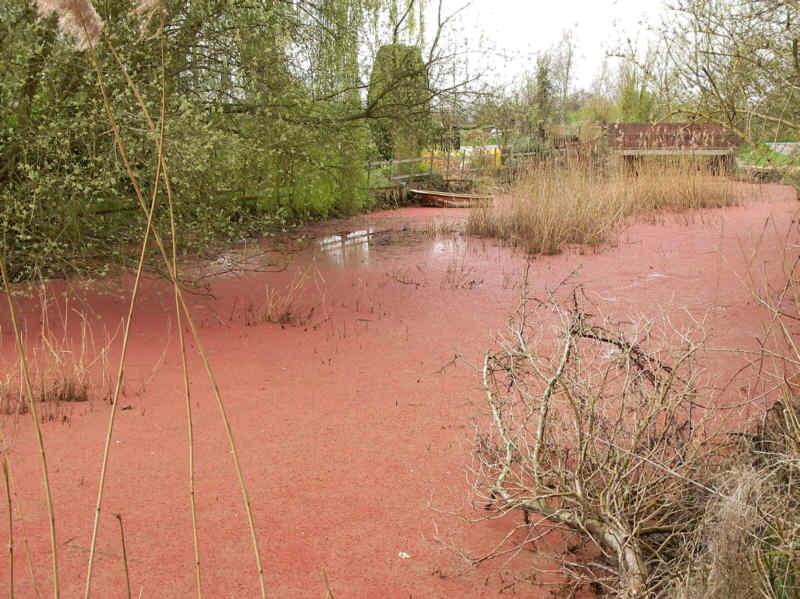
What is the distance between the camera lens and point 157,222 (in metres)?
6.10

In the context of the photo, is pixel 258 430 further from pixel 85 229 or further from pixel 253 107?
pixel 253 107

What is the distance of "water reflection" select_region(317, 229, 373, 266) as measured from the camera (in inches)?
396

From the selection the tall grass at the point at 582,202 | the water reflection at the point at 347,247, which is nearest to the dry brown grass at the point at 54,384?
the water reflection at the point at 347,247

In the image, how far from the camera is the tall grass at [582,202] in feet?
33.6

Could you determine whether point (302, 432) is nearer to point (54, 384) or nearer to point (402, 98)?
point (54, 384)

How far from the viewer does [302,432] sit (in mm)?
4109

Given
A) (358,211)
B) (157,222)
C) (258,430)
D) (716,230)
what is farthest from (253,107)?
(358,211)

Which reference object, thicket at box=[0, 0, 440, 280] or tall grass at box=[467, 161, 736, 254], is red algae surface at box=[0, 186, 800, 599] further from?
→ tall grass at box=[467, 161, 736, 254]

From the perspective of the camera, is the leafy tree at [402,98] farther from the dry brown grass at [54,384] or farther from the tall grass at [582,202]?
the dry brown grass at [54,384]

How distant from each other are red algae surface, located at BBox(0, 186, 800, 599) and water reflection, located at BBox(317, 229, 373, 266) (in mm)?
1425

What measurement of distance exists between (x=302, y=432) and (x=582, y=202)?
7.83 meters

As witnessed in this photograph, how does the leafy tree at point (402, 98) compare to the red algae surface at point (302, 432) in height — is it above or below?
above

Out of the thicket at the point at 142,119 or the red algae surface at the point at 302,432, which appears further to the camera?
the thicket at the point at 142,119

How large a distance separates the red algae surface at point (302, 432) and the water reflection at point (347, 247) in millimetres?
1425
